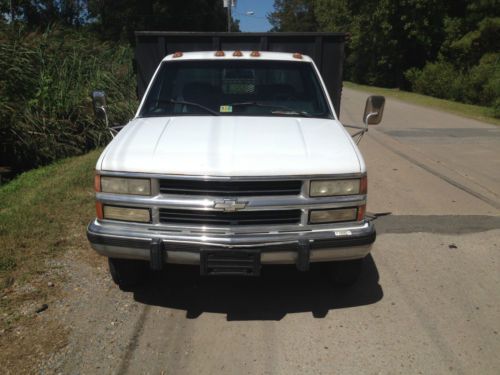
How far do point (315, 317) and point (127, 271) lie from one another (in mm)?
1512

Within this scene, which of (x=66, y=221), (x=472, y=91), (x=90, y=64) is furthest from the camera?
(x=472, y=91)

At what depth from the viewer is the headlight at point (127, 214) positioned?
342 centimetres

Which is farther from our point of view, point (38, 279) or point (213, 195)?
point (38, 279)

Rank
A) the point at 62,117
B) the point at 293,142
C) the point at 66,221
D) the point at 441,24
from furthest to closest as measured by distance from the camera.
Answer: the point at 441,24, the point at 62,117, the point at 66,221, the point at 293,142

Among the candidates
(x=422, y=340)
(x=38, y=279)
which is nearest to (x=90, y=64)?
(x=38, y=279)

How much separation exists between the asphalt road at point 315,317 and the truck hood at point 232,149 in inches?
44.4

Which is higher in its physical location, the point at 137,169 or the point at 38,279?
the point at 137,169

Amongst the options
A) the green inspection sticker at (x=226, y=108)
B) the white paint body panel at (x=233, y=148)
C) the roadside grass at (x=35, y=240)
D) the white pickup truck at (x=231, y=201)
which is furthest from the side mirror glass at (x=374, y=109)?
the roadside grass at (x=35, y=240)

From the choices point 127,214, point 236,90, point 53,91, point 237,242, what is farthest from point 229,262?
point 53,91

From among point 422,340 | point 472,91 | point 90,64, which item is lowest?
point 472,91

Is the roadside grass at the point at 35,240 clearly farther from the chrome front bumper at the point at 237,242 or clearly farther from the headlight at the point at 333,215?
the headlight at the point at 333,215

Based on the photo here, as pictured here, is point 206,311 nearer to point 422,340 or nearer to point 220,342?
point 220,342

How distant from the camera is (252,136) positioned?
376 centimetres

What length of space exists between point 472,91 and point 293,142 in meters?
21.8
